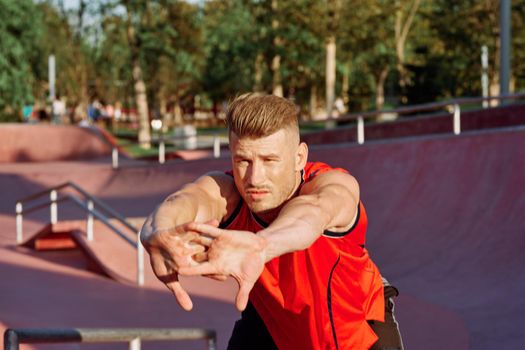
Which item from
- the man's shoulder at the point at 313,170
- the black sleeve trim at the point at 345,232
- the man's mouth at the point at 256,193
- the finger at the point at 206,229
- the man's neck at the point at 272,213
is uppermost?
the man's shoulder at the point at 313,170

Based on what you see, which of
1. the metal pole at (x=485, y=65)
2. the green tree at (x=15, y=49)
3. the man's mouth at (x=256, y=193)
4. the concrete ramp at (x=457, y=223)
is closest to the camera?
the man's mouth at (x=256, y=193)

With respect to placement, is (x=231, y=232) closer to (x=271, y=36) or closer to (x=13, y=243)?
(x=13, y=243)

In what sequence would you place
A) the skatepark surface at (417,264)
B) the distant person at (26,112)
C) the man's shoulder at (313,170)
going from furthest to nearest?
the distant person at (26,112)
the skatepark surface at (417,264)
the man's shoulder at (313,170)

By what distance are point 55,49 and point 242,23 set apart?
607 inches

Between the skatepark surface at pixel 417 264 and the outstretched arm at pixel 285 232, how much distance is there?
4917mm

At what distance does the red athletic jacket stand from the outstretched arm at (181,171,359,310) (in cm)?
11

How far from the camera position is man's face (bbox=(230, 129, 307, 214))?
311 centimetres

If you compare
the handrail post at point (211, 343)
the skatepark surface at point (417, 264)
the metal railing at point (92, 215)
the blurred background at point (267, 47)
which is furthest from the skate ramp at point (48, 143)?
the handrail post at point (211, 343)

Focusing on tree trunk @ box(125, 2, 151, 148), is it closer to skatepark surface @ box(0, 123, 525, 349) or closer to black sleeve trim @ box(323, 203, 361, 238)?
skatepark surface @ box(0, 123, 525, 349)

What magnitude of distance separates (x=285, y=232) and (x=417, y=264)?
29.0 feet

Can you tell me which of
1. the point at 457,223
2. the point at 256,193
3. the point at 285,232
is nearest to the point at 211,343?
the point at 256,193

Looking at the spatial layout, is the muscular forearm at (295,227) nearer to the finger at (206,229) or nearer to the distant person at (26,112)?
the finger at (206,229)

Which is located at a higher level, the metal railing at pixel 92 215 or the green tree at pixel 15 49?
the green tree at pixel 15 49

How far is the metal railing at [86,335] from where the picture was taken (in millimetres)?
3029
